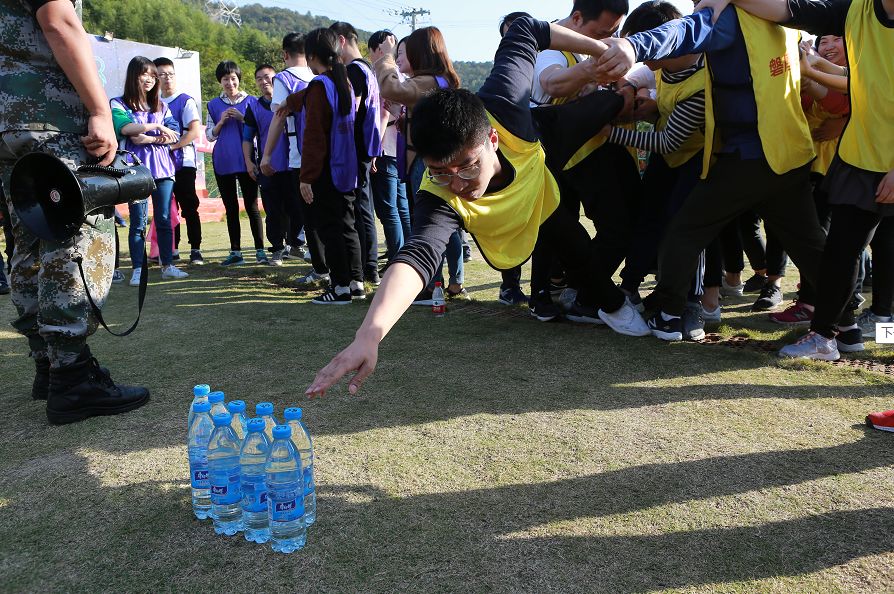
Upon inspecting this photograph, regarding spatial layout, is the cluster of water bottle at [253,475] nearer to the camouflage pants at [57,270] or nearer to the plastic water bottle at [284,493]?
the plastic water bottle at [284,493]

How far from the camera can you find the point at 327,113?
526cm

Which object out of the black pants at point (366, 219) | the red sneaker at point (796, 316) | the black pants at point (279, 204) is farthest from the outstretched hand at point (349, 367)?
the black pants at point (279, 204)

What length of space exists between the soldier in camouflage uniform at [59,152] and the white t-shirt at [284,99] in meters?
3.02

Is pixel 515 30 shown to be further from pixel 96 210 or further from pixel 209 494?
pixel 209 494

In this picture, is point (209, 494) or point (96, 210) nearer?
point (209, 494)

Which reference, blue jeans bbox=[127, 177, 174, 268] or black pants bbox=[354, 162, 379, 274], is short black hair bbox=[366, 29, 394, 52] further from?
blue jeans bbox=[127, 177, 174, 268]

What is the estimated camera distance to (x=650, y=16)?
410cm

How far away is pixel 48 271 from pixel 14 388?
997 millimetres

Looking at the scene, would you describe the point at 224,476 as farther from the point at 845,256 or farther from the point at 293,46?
the point at 293,46

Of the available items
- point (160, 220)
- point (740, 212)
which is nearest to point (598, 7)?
point (740, 212)

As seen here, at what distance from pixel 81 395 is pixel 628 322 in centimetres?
304

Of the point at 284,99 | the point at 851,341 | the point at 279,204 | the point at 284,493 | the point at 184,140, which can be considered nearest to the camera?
the point at 284,493

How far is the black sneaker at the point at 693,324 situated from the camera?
4.23 metres

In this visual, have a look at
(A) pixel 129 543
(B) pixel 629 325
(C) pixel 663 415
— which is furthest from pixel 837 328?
(A) pixel 129 543
